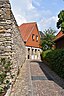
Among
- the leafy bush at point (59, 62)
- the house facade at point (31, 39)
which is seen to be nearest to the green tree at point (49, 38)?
the house facade at point (31, 39)

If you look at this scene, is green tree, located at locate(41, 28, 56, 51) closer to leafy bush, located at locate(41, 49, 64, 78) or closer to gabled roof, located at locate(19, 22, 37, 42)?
gabled roof, located at locate(19, 22, 37, 42)

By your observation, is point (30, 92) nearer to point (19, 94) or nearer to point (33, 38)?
point (19, 94)

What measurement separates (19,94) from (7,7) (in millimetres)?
3347

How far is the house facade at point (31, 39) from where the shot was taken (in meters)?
37.6

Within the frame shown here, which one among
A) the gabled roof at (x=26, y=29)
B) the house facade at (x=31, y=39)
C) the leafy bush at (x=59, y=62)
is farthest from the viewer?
the gabled roof at (x=26, y=29)

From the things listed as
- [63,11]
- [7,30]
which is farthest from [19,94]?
[63,11]

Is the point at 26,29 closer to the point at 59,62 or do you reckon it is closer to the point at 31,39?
the point at 31,39

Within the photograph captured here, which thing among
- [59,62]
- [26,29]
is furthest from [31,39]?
[59,62]

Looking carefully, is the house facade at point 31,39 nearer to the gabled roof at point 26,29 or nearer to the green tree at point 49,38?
the gabled roof at point 26,29

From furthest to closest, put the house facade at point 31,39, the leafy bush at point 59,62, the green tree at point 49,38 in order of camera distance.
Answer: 1. the house facade at point 31,39
2. the green tree at point 49,38
3. the leafy bush at point 59,62

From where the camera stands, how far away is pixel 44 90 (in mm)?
7797

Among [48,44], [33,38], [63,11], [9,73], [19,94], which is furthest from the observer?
[33,38]

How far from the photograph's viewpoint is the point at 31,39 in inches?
1547

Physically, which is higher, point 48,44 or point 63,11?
point 63,11
